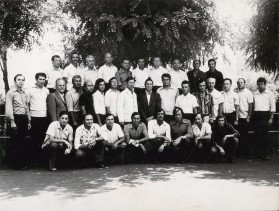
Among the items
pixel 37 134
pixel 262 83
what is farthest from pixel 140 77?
pixel 262 83

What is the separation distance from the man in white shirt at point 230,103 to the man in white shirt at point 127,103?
2.07 m

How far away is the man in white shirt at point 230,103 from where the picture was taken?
8680 millimetres

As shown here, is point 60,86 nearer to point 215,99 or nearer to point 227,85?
point 215,99

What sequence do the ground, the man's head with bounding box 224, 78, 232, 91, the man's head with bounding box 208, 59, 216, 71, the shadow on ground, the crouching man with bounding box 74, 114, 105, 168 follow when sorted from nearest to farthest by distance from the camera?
the ground
the shadow on ground
the crouching man with bounding box 74, 114, 105, 168
the man's head with bounding box 224, 78, 232, 91
the man's head with bounding box 208, 59, 216, 71

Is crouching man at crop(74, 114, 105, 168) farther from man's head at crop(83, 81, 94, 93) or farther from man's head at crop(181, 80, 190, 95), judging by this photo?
man's head at crop(181, 80, 190, 95)

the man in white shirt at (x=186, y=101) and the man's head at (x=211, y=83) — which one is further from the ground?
the man's head at (x=211, y=83)

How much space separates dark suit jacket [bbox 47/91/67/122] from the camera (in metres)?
7.63

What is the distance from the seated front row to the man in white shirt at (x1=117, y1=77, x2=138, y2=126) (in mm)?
193

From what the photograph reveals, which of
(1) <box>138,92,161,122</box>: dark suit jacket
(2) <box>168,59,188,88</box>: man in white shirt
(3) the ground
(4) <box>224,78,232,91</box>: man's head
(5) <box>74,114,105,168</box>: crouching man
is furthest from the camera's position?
(2) <box>168,59,188,88</box>: man in white shirt

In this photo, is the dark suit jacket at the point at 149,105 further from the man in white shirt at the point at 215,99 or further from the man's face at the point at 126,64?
the man in white shirt at the point at 215,99

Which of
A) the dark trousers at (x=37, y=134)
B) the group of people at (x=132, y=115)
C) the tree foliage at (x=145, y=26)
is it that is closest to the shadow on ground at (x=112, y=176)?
the group of people at (x=132, y=115)

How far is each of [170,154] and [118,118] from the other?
1.35 meters

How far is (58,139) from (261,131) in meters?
4.63

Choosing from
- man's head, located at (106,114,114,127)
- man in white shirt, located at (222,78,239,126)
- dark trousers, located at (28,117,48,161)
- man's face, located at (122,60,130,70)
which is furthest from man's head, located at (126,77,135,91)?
man in white shirt, located at (222,78,239,126)
